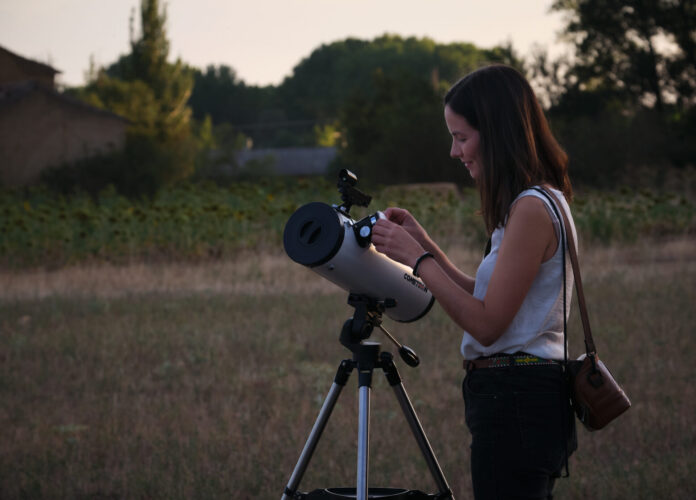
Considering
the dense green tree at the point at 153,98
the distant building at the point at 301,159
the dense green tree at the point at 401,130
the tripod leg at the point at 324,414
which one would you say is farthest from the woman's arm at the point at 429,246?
the distant building at the point at 301,159

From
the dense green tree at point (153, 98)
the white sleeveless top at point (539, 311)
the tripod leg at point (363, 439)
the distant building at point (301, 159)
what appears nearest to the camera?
the white sleeveless top at point (539, 311)

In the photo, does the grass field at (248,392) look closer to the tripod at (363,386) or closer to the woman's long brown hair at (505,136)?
the tripod at (363,386)

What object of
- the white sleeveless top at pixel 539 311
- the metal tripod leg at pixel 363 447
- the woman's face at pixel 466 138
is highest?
the woman's face at pixel 466 138

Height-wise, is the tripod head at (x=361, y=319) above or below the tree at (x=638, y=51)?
below

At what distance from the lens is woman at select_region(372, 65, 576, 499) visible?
2.30 metres

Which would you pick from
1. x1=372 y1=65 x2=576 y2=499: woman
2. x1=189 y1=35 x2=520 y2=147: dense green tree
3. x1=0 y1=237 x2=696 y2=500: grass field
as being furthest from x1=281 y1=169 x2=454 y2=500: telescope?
x1=189 y1=35 x2=520 y2=147: dense green tree

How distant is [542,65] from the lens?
1426 inches

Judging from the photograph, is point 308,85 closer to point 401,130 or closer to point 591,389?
point 401,130

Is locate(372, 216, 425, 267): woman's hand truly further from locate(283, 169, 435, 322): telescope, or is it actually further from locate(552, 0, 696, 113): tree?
locate(552, 0, 696, 113): tree

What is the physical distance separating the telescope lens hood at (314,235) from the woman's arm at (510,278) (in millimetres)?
415

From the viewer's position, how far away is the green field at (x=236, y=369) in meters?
5.00

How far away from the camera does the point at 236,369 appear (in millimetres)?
7484

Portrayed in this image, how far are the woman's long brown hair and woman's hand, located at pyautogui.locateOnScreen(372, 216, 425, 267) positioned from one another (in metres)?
0.23

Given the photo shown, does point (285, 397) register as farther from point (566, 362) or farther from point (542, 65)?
point (542, 65)
